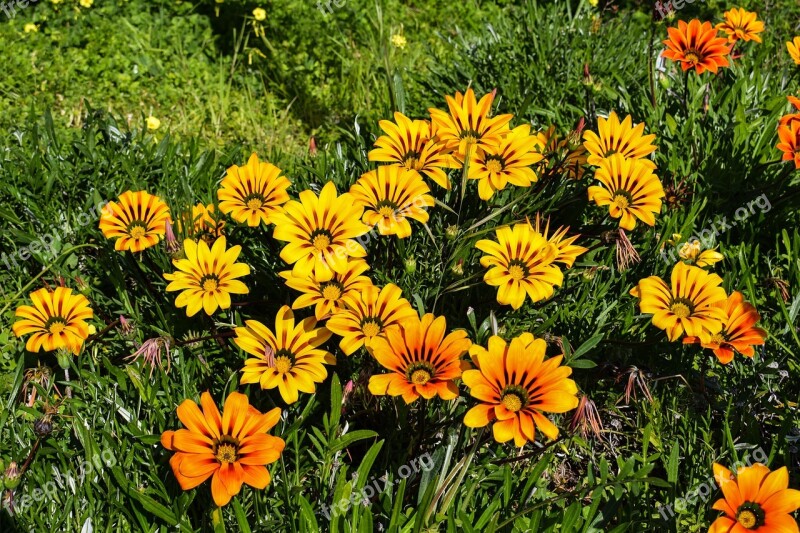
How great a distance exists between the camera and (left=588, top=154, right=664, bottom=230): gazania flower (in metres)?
2.21

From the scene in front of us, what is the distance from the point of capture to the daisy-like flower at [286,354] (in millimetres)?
1949

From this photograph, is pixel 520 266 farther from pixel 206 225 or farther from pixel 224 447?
pixel 206 225

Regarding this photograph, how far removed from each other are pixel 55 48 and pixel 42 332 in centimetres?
226

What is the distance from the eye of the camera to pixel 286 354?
6.72 ft

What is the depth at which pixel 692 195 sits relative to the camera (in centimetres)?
282

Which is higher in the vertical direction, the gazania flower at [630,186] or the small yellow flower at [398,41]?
the small yellow flower at [398,41]

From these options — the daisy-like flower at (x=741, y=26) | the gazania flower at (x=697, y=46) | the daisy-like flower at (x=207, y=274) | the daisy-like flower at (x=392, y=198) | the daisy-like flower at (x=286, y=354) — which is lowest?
the daisy-like flower at (x=286, y=354)

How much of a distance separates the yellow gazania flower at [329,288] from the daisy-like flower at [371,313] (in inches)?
1.4

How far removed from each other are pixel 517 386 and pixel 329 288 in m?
0.56

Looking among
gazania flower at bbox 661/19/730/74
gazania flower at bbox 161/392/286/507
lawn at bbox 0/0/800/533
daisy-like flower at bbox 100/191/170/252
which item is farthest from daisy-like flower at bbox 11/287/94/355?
gazania flower at bbox 661/19/730/74

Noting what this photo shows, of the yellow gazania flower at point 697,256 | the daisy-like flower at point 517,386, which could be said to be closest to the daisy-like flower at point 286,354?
the daisy-like flower at point 517,386

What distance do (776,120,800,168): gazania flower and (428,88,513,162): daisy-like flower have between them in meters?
0.80

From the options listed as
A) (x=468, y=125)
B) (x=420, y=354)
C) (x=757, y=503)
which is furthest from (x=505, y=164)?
(x=757, y=503)

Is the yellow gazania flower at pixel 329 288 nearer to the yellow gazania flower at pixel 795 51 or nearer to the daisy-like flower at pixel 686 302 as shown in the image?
the daisy-like flower at pixel 686 302
